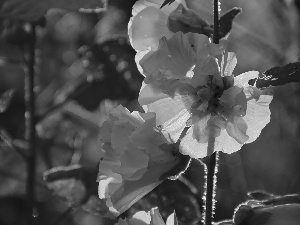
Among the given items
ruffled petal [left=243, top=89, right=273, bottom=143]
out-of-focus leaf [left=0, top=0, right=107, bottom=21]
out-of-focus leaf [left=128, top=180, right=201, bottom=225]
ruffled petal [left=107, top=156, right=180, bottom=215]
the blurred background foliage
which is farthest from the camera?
the blurred background foliage

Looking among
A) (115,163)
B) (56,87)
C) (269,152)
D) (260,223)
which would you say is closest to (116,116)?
(115,163)

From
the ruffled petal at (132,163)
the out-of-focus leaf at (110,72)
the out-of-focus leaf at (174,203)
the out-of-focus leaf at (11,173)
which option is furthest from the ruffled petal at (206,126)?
the out-of-focus leaf at (11,173)

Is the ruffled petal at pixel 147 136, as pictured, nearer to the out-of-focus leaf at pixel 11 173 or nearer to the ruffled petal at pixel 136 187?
the ruffled petal at pixel 136 187

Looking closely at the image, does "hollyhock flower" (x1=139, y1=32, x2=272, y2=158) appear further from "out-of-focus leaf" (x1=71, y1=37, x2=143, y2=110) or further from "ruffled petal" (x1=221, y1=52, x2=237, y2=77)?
"out-of-focus leaf" (x1=71, y1=37, x2=143, y2=110)

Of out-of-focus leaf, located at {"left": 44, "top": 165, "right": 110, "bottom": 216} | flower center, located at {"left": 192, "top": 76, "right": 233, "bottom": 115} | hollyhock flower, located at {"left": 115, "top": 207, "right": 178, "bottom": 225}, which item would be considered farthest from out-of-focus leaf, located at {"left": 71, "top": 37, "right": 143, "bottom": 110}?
flower center, located at {"left": 192, "top": 76, "right": 233, "bottom": 115}

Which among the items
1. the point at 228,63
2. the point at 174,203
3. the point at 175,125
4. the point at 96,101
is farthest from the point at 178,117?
the point at 96,101

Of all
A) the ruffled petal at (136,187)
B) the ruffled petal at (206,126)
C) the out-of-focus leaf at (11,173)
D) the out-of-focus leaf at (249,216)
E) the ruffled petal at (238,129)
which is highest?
the ruffled petal at (238,129)

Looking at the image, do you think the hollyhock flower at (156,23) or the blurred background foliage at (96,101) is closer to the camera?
the hollyhock flower at (156,23)
